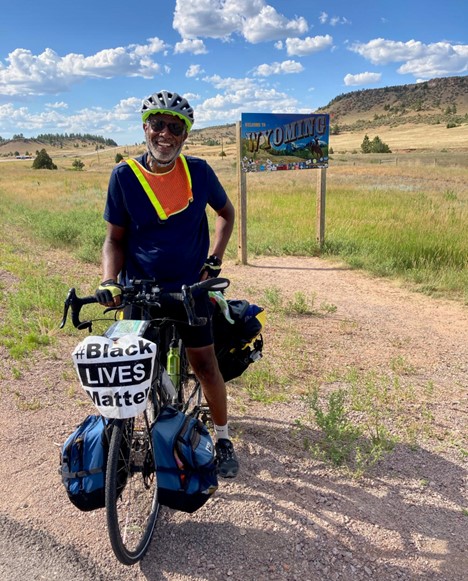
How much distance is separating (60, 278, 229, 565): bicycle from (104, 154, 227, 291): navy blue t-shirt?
183 millimetres

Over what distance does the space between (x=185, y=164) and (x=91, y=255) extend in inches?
294

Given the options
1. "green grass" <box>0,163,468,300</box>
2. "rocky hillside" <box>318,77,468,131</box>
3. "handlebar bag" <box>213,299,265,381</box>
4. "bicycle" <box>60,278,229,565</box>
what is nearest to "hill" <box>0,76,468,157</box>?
"rocky hillside" <box>318,77,468,131</box>

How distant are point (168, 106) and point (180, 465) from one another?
178 centimetres

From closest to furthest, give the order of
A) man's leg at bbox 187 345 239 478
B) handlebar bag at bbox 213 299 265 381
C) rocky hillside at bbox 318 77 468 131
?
1. man's leg at bbox 187 345 239 478
2. handlebar bag at bbox 213 299 265 381
3. rocky hillside at bbox 318 77 468 131

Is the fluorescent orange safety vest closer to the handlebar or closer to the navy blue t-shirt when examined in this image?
the navy blue t-shirt

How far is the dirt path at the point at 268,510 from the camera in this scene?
230 cm

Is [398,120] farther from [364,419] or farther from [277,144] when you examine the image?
[364,419]

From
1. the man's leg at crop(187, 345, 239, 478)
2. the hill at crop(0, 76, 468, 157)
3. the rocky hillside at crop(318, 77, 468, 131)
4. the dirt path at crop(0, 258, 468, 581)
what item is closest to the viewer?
the dirt path at crop(0, 258, 468, 581)

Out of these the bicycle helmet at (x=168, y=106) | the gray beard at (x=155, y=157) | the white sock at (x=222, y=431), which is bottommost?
the white sock at (x=222, y=431)

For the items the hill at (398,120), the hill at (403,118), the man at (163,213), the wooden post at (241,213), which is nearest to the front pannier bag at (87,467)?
the man at (163,213)

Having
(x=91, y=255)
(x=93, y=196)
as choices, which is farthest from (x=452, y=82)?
(x=91, y=255)

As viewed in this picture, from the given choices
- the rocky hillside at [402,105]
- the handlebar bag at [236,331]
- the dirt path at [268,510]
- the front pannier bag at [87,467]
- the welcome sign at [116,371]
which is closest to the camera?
the welcome sign at [116,371]

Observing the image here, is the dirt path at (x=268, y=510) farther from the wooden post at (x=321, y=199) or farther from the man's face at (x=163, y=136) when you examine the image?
the wooden post at (x=321, y=199)

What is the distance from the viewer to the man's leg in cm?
262
